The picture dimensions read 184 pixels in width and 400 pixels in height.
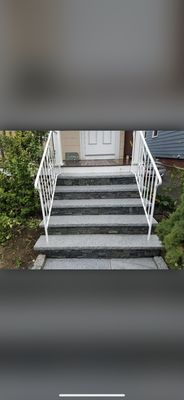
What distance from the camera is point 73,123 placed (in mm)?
432

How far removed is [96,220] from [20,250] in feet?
3.23

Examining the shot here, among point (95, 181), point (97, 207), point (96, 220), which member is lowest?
point (96, 220)

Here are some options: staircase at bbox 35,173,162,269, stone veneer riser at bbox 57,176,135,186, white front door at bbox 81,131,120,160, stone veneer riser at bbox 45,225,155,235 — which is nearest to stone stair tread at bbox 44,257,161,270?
staircase at bbox 35,173,162,269

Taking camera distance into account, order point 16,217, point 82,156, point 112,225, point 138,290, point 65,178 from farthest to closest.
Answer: point 82,156, point 65,178, point 16,217, point 112,225, point 138,290

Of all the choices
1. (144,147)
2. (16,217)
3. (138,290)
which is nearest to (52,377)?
(138,290)

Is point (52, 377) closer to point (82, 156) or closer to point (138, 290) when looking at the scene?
point (138, 290)

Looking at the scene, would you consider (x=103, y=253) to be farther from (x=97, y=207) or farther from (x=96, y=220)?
(x=97, y=207)

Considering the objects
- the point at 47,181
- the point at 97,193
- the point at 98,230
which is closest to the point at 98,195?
the point at 97,193

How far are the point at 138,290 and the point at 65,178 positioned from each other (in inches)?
127

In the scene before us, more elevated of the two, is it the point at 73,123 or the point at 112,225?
the point at 73,123

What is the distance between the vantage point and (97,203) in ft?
10.9

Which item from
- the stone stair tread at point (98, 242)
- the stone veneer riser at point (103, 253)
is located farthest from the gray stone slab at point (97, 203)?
the stone veneer riser at point (103, 253)

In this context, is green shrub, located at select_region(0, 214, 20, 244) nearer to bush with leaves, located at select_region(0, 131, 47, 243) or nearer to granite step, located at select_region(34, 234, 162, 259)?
bush with leaves, located at select_region(0, 131, 47, 243)

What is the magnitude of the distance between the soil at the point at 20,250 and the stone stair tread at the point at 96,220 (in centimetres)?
→ 24
